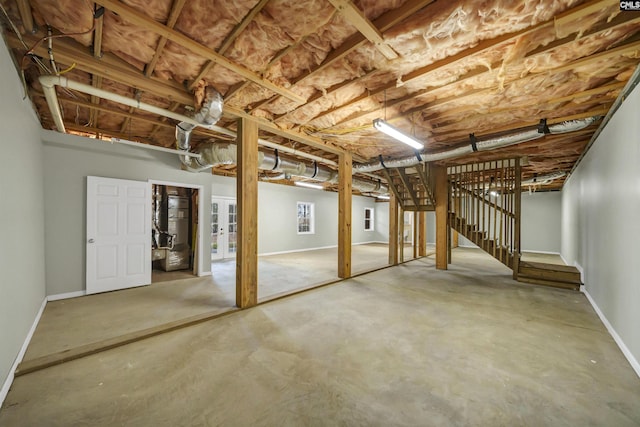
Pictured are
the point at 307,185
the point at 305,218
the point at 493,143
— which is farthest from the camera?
the point at 305,218

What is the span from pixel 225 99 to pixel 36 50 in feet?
4.90

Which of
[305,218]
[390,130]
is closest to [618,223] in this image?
[390,130]

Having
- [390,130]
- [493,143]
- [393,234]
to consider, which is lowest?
[393,234]

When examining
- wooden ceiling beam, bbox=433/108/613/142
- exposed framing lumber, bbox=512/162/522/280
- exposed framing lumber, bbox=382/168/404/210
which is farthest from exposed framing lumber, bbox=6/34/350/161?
exposed framing lumber, bbox=512/162/522/280

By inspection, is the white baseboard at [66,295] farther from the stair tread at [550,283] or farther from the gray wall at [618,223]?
the stair tread at [550,283]

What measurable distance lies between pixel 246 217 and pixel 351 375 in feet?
6.99

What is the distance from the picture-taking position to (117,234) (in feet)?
13.4

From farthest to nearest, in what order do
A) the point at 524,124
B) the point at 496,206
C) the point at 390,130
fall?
the point at 496,206
the point at 524,124
the point at 390,130

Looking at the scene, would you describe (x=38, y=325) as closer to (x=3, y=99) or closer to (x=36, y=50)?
(x=3, y=99)

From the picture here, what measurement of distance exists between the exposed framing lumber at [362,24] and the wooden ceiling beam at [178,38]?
1.13m

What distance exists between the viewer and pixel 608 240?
2.86 meters

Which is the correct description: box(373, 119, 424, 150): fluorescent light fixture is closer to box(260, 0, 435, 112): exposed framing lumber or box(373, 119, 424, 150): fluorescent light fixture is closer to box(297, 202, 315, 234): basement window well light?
box(260, 0, 435, 112): exposed framing lumber

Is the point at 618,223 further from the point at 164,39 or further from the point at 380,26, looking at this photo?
the point at 164,39

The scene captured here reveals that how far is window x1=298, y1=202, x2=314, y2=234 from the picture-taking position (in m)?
9.24
